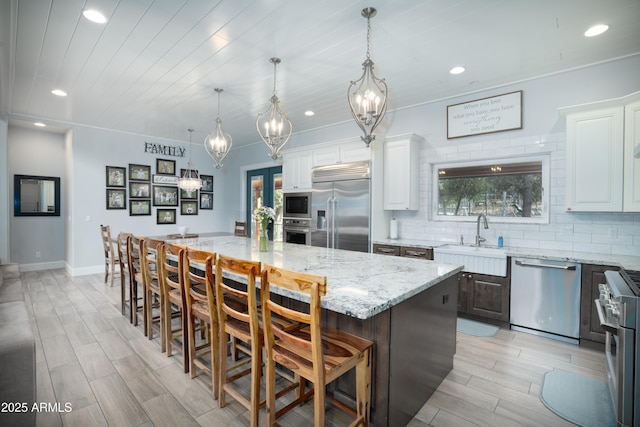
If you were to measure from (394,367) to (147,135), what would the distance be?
6.81 meters

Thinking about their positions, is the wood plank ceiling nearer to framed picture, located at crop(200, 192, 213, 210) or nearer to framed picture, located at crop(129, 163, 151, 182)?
framed picture, located at crop(129, 163, 151, 182)

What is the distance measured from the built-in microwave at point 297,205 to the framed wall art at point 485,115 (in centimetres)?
244

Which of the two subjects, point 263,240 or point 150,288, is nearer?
point 150,288

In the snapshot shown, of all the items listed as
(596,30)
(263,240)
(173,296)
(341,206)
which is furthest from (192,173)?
(596,30)

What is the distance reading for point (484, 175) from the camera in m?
4.05

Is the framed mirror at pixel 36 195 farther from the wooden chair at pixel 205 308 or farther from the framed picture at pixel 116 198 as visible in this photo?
the wooden chair at pixel 205 308

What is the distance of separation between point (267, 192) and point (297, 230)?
80.3 inches

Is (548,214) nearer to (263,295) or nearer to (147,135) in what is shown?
(263,295)

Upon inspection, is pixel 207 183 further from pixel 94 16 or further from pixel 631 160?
pixel 631 160

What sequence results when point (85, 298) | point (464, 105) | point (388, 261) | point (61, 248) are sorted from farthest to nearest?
1. point (61, 248)
2. point (85, 298)
3. point (464, 105)
4. point (388, 261)

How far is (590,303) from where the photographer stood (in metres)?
2.90

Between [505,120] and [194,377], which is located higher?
[505,120]

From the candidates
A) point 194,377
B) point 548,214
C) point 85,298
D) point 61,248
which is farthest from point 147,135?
point 548,214

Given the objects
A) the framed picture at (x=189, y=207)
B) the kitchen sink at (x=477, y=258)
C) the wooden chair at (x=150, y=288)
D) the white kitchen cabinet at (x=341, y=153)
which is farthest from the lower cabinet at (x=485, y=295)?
the framed picture at (x=189, y=207)
